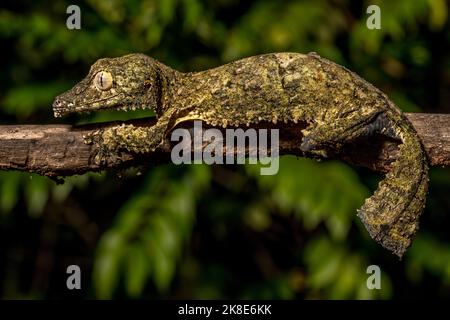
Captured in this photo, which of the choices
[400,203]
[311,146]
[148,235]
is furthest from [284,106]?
[148,235]

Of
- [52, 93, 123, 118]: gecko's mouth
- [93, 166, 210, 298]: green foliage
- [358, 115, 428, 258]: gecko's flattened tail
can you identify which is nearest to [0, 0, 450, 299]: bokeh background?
[93, 166, 210, 298]: green foliage

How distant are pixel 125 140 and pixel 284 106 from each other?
51 cm

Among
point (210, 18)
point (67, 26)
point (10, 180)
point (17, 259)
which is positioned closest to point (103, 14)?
point (67, 26)

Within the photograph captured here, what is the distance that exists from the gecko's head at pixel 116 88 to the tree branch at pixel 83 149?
0.07 m

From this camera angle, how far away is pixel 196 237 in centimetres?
430

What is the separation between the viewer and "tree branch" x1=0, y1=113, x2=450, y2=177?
2391 mm

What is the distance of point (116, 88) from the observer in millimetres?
2451

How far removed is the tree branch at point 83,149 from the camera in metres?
2.39

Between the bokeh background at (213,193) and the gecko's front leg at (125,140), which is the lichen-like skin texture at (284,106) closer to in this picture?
the gecko's front leg at (125,140)

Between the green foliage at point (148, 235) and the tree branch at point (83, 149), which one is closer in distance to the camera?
the tree branch at point (83, 149)

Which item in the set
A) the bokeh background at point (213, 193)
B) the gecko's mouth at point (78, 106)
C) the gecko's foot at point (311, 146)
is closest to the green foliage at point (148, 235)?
the bokeh background at point (213, 193)

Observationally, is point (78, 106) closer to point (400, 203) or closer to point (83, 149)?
point (83, 149)

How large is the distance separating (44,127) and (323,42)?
80.1 inches

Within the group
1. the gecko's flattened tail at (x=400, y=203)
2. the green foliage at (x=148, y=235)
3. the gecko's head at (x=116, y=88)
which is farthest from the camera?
the green foliage at (x=148, y=235)
